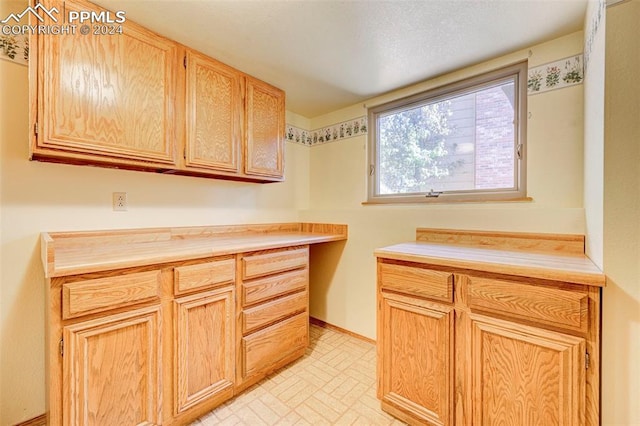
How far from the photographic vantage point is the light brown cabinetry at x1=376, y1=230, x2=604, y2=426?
98 centimetres

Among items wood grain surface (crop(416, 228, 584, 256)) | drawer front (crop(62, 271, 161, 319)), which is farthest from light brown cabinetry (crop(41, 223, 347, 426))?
wood grain surface (crop(416, 228, 584, 256))

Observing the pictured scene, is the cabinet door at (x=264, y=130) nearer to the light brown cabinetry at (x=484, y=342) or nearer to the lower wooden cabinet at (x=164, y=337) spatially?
the lower wooden cabinet at (x=164, y=337)

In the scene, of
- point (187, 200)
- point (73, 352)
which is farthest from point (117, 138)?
point (73, 352)

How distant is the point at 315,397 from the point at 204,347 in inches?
29.1

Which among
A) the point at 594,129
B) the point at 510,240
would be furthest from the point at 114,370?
the point at 594,129

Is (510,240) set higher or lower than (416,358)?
higher

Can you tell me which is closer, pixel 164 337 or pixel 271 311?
pixel 164 337

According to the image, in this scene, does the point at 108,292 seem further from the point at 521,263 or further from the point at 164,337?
the point at 521,263

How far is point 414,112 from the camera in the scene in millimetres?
2225

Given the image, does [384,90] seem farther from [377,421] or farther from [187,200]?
[377,421]

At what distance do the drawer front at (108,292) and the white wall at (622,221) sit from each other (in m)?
1.82

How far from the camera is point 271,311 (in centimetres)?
181

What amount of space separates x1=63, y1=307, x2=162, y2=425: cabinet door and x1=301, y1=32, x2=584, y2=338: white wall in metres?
1.58

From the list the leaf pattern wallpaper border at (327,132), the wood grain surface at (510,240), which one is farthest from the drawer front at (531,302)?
the leaf pattern wallpaper border at (327,132)
